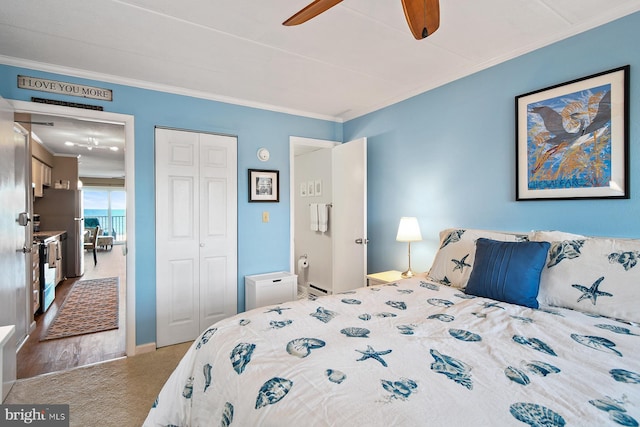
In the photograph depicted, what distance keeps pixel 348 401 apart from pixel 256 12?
6.70ft

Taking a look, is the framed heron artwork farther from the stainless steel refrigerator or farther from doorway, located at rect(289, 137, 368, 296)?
the stainless steel refrigerator

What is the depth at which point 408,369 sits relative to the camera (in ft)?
3.57

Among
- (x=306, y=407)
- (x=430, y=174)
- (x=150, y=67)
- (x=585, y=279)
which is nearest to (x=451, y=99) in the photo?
(x=430, y=174)

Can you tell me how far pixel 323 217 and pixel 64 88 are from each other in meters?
3.05

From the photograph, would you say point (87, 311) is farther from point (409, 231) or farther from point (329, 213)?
point (409, 231)

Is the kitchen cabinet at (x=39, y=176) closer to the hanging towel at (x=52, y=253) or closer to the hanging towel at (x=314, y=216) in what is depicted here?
the hanging towel at (x=52, y=253)

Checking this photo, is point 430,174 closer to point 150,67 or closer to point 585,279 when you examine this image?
point 585,279

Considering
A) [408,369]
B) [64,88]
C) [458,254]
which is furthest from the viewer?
[64,88]

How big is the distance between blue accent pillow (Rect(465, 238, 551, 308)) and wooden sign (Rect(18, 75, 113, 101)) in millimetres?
3257

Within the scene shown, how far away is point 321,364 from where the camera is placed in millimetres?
1117

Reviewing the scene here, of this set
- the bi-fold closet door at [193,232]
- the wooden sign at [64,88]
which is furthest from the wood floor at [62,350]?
the wooden sign at [64,88]

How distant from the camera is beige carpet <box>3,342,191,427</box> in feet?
6.56

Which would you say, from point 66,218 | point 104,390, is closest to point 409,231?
point 104,390

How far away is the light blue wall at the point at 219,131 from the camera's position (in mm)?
2896
